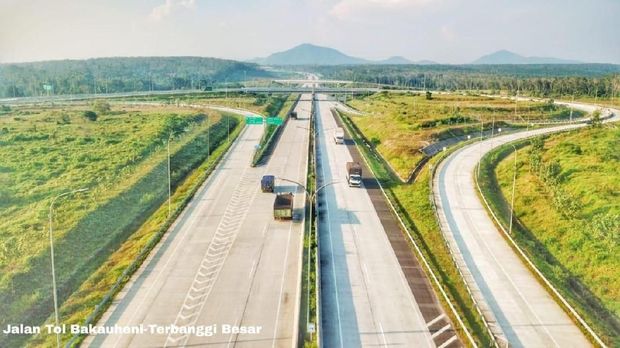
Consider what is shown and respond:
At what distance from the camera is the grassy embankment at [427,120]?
83.7m

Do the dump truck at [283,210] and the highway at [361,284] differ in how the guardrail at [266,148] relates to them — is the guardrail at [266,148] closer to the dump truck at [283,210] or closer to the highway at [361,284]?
the highway at [361,284]

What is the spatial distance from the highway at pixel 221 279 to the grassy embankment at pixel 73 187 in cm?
459

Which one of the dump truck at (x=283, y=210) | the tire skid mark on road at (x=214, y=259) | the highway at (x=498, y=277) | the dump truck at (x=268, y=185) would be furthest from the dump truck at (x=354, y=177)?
the dump truck at (x=283, y=210)

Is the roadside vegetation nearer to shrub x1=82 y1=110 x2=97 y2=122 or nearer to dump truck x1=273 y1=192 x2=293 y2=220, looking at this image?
dump truck x1=273 y1=192 x2=293 y2=220

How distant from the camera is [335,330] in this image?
3194 cm

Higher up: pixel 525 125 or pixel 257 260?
pixel 525 125

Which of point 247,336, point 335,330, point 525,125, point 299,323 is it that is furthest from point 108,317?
point 525,125

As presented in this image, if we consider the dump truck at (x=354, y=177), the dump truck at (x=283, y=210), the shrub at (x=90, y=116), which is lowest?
the dump truck at (x=283, y=210)

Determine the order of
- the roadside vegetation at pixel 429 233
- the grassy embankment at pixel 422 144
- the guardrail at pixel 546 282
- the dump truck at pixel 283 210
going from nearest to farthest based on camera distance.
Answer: the guardrail at pixel 546 282 < the roadside vegetation at pixel 429 233 < the grassy embankment at pixel 422 144 < the dump truck at pixel 283 210

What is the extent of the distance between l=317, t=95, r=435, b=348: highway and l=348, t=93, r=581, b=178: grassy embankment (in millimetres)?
19855

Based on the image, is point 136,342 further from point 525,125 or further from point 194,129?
point 525,125

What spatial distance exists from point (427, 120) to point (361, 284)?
242ft

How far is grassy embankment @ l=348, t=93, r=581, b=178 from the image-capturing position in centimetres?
8369

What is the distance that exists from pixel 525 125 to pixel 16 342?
104456mm
